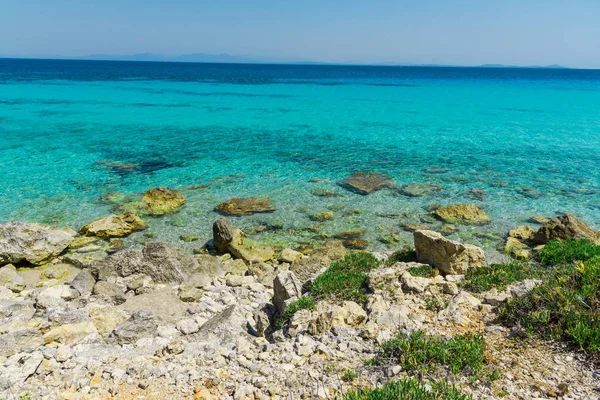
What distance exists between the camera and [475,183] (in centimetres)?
2194

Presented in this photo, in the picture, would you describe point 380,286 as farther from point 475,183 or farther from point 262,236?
point 475,183

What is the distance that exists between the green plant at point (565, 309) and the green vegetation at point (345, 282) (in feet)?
9.20

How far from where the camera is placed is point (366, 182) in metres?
21.4

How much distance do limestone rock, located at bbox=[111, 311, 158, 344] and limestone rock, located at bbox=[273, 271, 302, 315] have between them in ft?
8.54

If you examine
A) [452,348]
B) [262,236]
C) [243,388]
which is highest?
[452,348]

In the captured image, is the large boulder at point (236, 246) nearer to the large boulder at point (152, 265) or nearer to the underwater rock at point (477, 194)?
the large boulder at point (152, 265)

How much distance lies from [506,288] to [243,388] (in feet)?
19.0

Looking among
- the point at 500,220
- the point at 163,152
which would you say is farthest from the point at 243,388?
the point at 163,152

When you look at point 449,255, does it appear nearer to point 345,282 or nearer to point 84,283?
point 345,282

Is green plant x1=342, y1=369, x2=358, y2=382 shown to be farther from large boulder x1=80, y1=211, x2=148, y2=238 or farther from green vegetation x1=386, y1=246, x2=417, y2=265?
large boulder x1=80, y1=211, x2=148, y2=238

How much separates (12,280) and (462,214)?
15.5m

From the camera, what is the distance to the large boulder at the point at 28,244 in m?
13.2

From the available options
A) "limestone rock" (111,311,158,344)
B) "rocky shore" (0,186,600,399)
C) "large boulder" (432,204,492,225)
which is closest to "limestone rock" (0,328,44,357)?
"rocky shore" (0,186,600,399)

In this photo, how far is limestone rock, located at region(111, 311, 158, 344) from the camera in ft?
27.8
